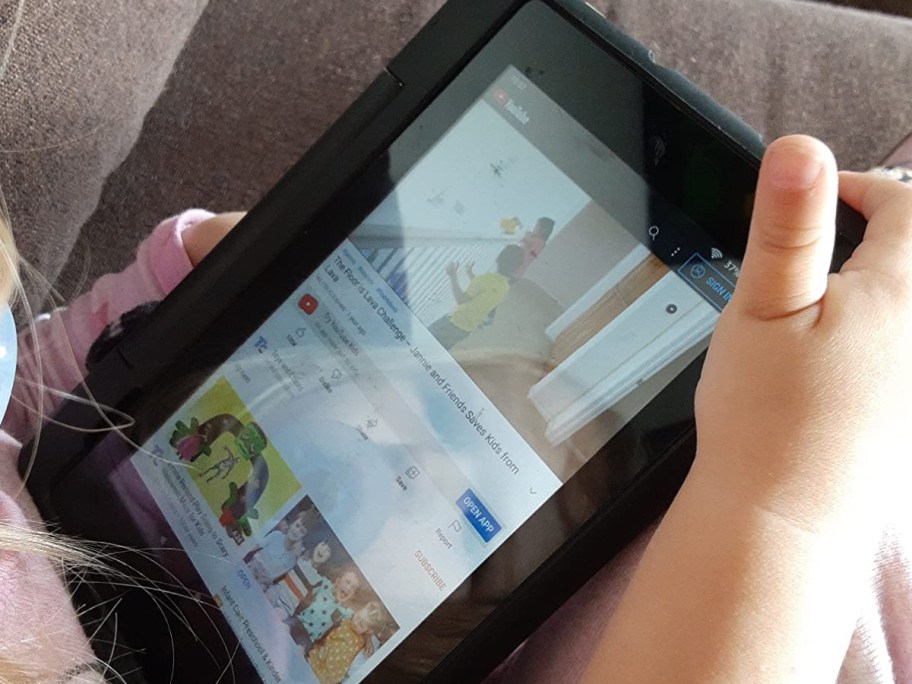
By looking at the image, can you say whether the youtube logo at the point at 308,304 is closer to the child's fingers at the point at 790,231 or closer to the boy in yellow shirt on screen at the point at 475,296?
the boy in yellow shirt on screen at the point at 475,296

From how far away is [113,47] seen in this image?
558 mm

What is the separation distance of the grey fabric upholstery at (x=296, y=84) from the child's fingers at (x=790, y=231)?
15.5 inches

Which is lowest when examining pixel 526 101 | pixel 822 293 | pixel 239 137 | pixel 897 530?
pixel 897 530

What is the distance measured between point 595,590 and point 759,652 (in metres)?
0.10

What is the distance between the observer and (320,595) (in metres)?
0.39

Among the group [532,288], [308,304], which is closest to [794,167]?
[532,288]

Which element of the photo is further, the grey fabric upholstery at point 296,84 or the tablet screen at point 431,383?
the grey fabric upholstery at point 296,84

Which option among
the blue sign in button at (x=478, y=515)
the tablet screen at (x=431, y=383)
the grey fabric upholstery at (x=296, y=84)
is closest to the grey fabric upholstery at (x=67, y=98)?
the grey fabric upholstery at (x=296, y=84)

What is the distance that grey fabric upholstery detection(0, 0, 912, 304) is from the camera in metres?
0.62

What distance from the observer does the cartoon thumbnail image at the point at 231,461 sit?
41 cm

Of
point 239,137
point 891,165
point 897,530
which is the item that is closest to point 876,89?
point 891,165

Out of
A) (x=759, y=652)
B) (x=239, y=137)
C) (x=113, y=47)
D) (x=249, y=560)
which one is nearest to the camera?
(x=759, y=652)

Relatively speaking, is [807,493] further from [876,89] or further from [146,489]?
[876,89]

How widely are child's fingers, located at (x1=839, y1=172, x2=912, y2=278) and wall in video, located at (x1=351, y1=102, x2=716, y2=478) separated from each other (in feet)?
0.19
